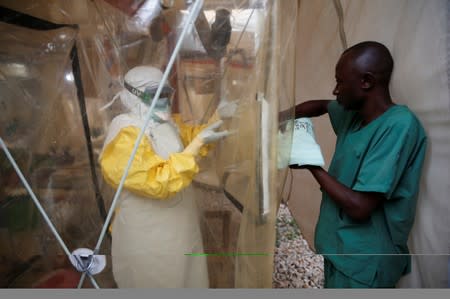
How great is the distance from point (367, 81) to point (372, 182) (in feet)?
0.94

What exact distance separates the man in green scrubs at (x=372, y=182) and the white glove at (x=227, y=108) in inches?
10.6

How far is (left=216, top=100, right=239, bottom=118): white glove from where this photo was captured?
2.74 feet

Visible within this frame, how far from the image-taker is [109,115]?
0.95 metres

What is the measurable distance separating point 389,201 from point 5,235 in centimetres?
118

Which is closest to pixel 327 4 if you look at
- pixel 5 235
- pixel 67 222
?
pixel 67 222

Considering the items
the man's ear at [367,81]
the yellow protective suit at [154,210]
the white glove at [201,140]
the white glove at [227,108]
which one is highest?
the man's ear at [367,81]

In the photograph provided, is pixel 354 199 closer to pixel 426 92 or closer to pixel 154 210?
pixel 426 92

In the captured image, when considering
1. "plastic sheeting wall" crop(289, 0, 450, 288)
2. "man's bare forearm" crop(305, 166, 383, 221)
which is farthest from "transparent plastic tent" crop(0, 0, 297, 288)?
"plastic sheeting wall" crop(289, 0, 450, 288)

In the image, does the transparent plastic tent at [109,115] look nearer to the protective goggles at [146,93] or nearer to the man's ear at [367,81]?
the protective goggles at [146,93]

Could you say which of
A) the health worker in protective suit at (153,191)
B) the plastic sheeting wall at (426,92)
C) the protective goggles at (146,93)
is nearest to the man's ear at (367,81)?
the plastic sheeting wall at (426,92)

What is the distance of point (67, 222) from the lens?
104 centimetres

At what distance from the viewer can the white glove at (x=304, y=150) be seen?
0.81m

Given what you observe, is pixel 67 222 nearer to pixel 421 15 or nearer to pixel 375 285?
pixel 375 285

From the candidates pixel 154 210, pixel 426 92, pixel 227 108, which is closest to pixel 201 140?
pixel 227 108
